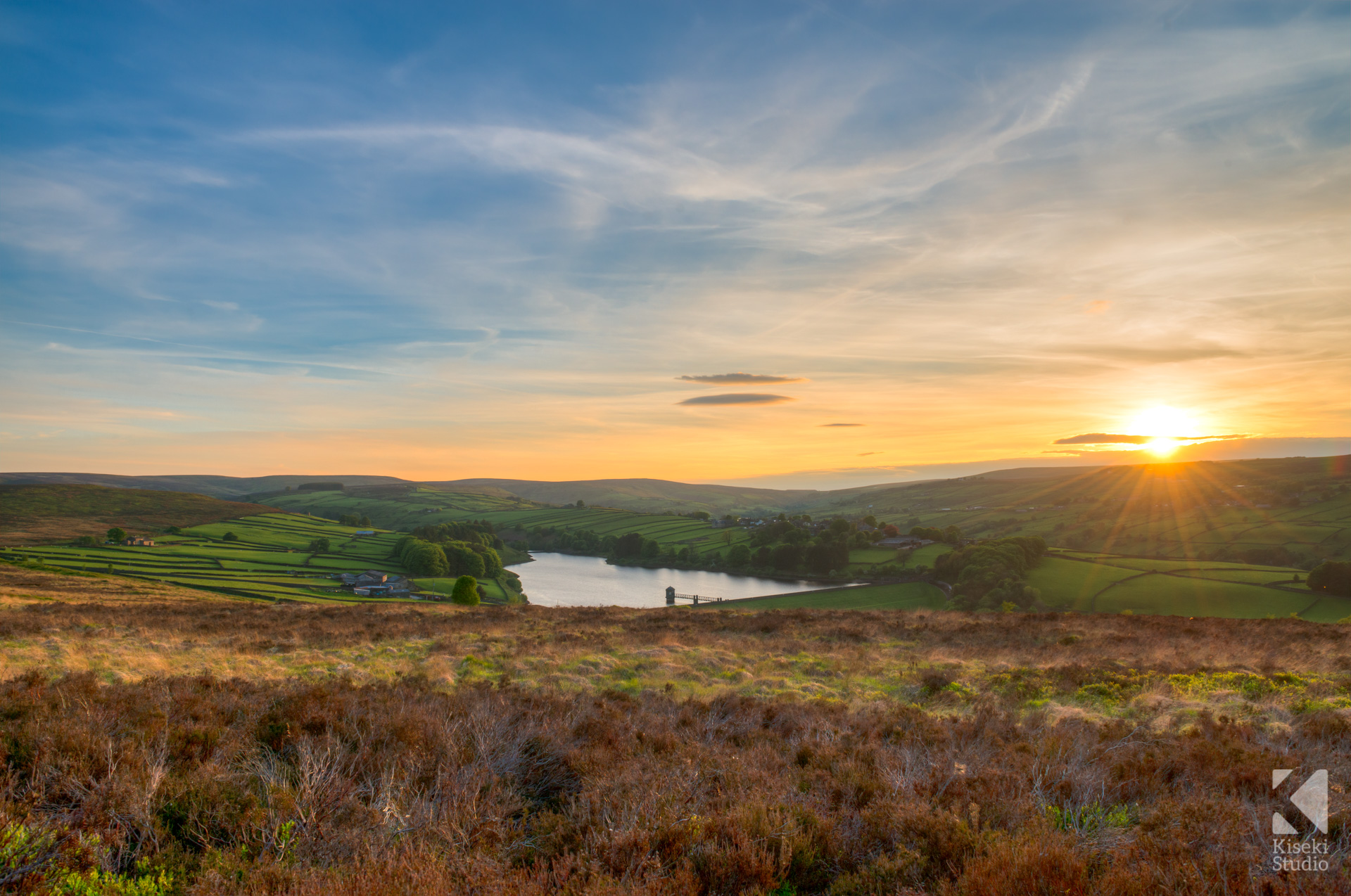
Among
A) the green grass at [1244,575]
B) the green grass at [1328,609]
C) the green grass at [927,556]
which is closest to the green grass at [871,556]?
the green grass at [927,556]

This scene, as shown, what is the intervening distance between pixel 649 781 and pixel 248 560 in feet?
266

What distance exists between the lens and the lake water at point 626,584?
8044 cm

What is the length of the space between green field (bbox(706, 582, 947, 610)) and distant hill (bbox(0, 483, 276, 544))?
93.3m

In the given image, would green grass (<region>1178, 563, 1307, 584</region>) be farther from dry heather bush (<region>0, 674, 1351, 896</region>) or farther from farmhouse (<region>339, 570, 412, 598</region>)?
farmhouse (<region>339, 570, 412, 598</region>)

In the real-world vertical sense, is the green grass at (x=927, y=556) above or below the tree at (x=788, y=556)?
above

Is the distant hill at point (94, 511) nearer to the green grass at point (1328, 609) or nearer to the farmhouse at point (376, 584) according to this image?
the farmhouse at point (376, 584)

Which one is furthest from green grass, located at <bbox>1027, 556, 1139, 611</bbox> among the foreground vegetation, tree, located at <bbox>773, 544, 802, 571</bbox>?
the foreground vegetation

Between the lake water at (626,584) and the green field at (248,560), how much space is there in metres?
11.6

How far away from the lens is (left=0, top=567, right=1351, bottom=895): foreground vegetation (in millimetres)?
4395

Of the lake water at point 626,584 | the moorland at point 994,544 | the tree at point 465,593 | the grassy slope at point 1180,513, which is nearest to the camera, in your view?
the tree at point 465,593

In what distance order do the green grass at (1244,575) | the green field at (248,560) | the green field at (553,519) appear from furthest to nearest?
the green field at (553,519) → the green field at (248,560) → the green grass at (1244,575)

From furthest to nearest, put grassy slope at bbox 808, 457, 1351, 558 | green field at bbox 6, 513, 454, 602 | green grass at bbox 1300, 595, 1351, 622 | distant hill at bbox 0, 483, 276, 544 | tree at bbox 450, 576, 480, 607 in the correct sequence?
1. distant hill at bbox 0, 483, 276, 544
2. grassy slope at bbox 808, 457, 1351, 558
3. green field at bbox 6, 513, 454, 602
4. tree at bbox 450, 576, 480, 607
5. green grass at bbox 1300, 595, 1351, 622

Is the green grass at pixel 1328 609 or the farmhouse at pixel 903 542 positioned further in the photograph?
the farmhouse at pixel 903 542

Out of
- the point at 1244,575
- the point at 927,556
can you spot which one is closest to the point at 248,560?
the point at 927,556
